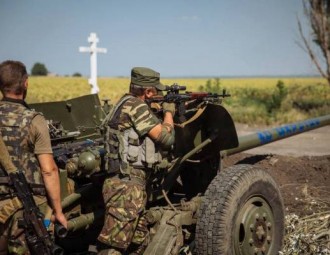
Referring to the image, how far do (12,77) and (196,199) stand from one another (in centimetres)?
182

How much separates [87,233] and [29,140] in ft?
4.89

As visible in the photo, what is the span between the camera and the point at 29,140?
279 cm

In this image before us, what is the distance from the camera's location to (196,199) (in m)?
3.79

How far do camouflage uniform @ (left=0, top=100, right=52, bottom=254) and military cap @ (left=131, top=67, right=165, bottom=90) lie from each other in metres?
0.78

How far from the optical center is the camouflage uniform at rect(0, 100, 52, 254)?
2.77m

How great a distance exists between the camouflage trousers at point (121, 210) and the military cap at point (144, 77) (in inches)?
28.1

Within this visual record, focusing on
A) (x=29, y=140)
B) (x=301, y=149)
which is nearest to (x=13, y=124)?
(x=29, y=140)

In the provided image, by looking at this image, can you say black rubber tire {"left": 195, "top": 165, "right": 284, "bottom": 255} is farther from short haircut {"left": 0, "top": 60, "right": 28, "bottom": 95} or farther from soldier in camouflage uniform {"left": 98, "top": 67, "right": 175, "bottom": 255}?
short haircut {"left": 0, "top": 60, "right": 28, "bottom": 95}

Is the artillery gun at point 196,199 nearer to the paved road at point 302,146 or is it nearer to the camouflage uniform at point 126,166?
the camouflage uniform at point 126,166

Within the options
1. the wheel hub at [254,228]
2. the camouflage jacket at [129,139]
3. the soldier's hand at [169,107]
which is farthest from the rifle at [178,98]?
the wheel hub at [254,228]

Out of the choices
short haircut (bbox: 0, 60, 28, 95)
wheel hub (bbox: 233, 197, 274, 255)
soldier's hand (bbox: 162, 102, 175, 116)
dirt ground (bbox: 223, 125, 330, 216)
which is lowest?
dirt ground (bbox: 223, 125, 330, 216)

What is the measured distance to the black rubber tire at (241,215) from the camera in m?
3.21

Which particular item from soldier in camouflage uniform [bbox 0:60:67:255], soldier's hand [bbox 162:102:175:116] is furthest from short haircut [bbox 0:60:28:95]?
soldier's hand [bbox 162:102:175:116]

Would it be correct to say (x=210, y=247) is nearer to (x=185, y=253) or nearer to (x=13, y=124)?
(x=185, y=253)
